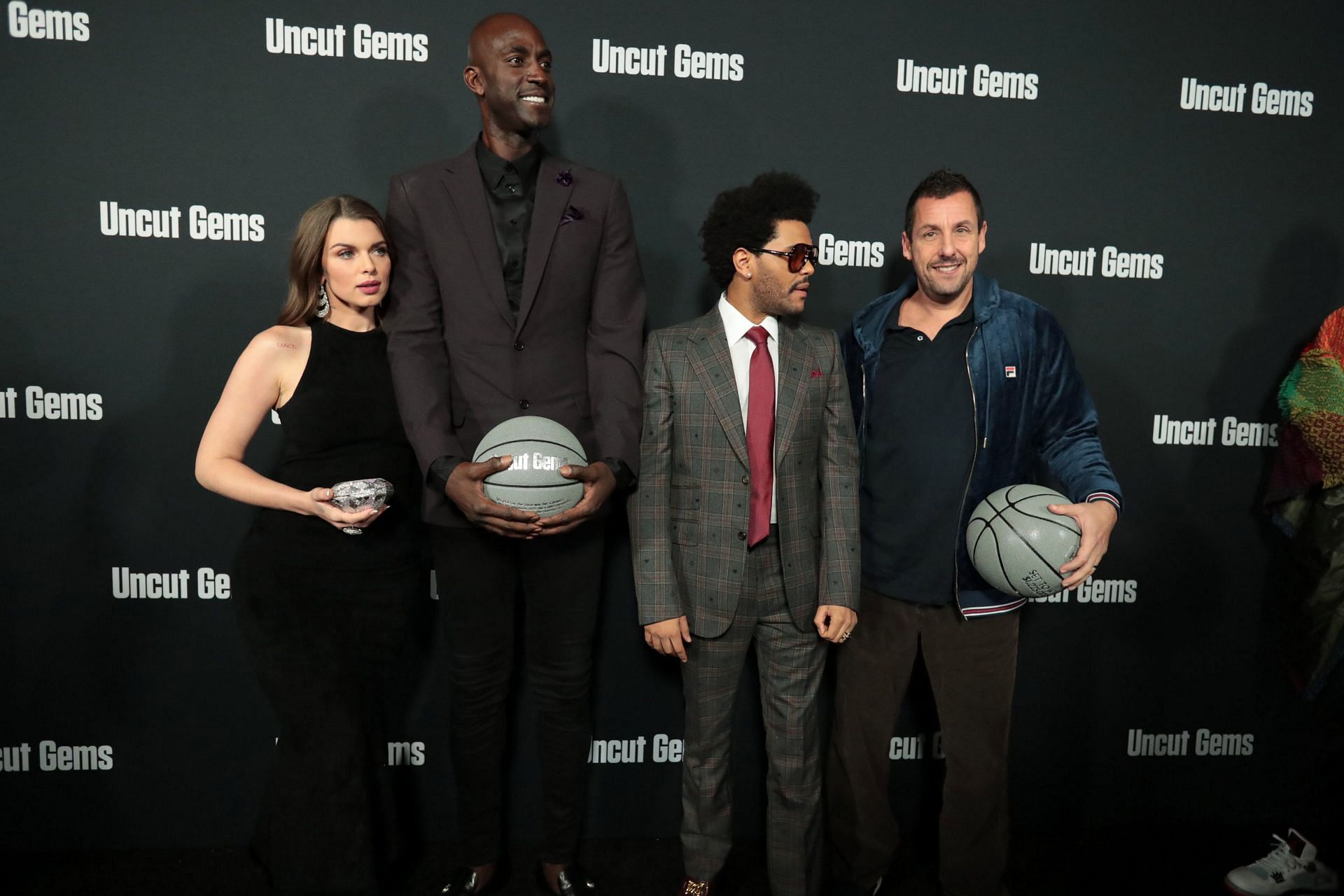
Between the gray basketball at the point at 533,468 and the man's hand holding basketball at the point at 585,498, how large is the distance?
19 mm

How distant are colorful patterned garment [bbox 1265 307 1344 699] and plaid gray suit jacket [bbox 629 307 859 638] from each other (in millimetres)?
1477

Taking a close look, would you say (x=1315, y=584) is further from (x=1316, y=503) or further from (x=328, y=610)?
(x=328, y=610)

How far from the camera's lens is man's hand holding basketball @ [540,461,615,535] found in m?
2.17

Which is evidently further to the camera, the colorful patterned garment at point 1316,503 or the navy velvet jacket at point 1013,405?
the colorful patterned garment at point 1316,503

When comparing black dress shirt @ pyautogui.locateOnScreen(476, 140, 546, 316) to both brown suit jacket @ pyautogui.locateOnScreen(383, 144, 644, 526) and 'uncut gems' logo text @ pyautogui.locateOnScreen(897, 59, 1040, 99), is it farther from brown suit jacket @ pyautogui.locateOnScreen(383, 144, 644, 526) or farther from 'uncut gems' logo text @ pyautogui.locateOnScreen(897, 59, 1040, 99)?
'uncut gems' logo text @ pyautogui.locateOnScreen(897, 59, 1040, 99)

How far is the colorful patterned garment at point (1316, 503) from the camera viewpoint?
2.67 meters

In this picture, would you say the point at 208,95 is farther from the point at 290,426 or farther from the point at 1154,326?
the point at 1154,326

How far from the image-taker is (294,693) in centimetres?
226

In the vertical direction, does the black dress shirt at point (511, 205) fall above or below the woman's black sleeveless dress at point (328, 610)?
above

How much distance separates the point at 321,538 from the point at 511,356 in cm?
67

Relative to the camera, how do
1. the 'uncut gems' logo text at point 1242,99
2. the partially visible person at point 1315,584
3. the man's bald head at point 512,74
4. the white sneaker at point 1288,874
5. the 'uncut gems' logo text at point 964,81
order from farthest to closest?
the 'uncut gems' logo text at point 1242,99
the 'uncut gems' logo text at point 964,81
the white sneaker at point 1288,874
the partially visible person at point 1315,584
the man's bald head at point 512,74

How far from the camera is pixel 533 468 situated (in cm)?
210

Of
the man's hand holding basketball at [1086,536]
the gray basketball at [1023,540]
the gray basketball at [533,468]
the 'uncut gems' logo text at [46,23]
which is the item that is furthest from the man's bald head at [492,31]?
the man's hand holding basketball at [1086,536]

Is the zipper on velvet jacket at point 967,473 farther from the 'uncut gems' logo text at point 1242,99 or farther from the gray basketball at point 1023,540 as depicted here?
the 'uncut gems' logo text at point 1242,99
